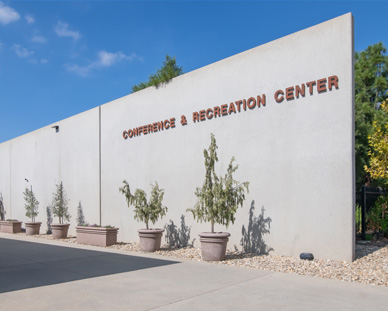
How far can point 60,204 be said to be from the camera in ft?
58.9

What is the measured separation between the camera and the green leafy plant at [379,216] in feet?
38.7

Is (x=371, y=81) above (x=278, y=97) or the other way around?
above

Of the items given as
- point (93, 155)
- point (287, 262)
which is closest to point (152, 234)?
point (287, 262)

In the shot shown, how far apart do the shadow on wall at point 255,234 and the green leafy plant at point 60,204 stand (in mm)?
10147

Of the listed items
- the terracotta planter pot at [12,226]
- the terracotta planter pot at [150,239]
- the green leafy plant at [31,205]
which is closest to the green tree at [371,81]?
the terracotta planter pot at [150,239]

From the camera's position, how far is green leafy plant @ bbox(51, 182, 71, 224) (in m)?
17.8

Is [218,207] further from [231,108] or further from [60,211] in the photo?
[60,211]

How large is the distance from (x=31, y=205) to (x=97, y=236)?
8.02 metres

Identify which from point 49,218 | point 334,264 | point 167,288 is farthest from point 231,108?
point 49,218

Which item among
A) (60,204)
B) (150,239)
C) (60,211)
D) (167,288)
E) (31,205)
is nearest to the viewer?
(167,288)

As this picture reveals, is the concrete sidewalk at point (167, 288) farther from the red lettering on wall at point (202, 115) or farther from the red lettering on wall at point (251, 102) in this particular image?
the red lettering on wall at point (202, 115)

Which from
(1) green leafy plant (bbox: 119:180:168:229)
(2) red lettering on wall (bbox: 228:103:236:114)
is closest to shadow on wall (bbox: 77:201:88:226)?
(1) green leafy plant (bbox: 119:180:168:229)

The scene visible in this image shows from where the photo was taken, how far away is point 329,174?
909cm

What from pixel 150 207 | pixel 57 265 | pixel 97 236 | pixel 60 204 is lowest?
pixel 97 236
